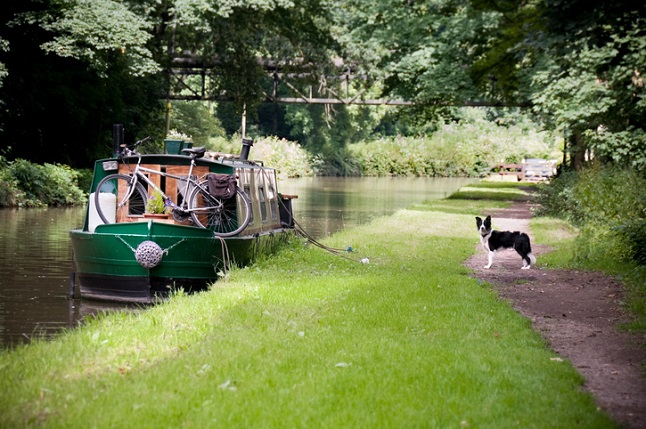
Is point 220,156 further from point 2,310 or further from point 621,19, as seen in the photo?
point 621,19

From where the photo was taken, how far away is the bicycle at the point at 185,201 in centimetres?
1523

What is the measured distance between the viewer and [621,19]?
29.6 feet

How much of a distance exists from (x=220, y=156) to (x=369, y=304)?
21.2 ft

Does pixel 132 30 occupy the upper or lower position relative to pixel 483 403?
upper

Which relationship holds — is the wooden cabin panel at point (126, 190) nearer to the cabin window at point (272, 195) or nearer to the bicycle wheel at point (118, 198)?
the bicycle wheel at point (118, 198)

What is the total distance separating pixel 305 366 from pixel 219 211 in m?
8.07

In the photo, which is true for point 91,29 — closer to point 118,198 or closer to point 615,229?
point 118,198

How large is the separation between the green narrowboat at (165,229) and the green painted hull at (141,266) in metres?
0.02

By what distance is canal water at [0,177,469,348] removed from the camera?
40.1 ft

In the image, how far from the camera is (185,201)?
15242 millimetres

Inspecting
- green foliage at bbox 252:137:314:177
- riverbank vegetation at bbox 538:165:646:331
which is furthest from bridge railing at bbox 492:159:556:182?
riverbank vegetation at bbox 538:165:646:331

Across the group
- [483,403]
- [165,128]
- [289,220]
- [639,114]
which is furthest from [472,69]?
[483,403]

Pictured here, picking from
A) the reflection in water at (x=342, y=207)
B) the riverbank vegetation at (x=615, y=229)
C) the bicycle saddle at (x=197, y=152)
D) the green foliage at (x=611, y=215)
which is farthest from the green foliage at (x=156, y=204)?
the reflection in water at (x=342, y=207)

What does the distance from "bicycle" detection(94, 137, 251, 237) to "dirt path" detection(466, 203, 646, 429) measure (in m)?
4.23
